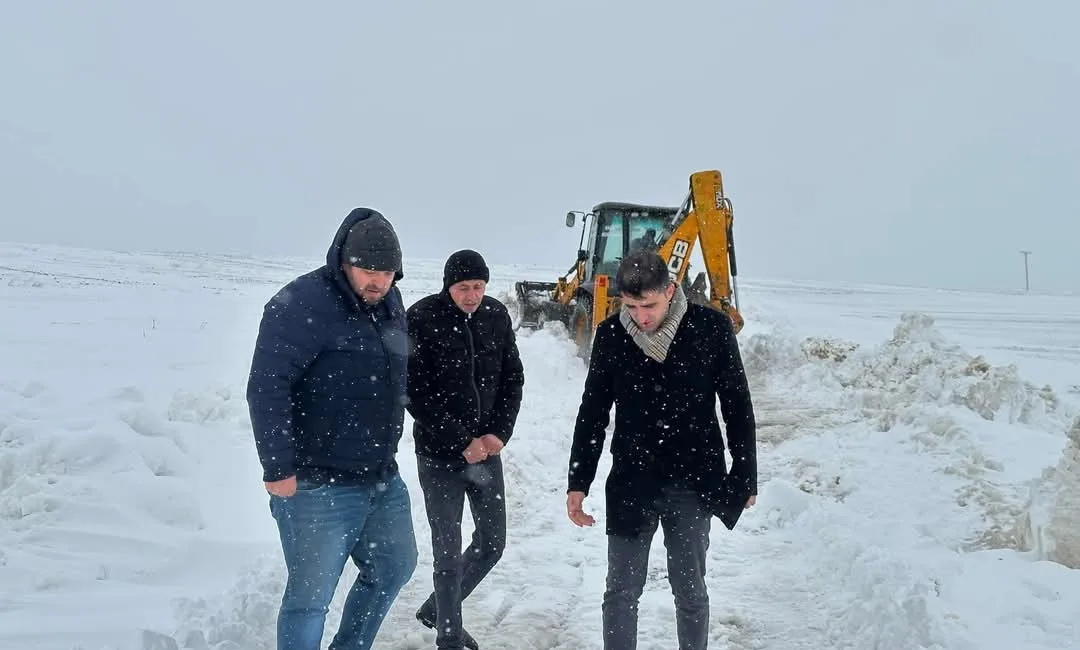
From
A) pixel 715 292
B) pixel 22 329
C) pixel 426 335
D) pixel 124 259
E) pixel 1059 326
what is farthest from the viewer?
pixel 124 259

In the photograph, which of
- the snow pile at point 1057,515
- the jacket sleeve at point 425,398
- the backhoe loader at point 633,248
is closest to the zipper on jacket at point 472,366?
the jacket sleeve at point 425,398

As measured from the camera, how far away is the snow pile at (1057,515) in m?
4.21

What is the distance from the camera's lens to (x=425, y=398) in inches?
134

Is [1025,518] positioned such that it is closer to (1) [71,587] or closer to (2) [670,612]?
(2) [670,612]

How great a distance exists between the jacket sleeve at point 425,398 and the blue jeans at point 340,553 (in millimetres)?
376

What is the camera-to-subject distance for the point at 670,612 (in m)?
4.16

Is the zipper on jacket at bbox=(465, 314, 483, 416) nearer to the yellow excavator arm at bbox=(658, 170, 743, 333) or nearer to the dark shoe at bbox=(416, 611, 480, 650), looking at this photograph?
the dark shoe at bbox=(416, 611, 480, 650)

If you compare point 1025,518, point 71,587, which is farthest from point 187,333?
point 1025,518

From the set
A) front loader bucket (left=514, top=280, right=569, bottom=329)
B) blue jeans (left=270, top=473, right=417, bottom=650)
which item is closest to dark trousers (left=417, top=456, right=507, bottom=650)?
blue jeans (left=270, top=473, right=417, bottom=650)

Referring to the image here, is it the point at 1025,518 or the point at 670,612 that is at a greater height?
the point at 1025,518

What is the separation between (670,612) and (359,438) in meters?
2.24

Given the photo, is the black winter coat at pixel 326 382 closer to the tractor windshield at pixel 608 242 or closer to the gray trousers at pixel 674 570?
the gray trousers at pixel 674 570

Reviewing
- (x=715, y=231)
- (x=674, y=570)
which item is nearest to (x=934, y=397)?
(x=715, y=231)

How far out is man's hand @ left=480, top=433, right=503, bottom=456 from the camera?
3.48 metres
